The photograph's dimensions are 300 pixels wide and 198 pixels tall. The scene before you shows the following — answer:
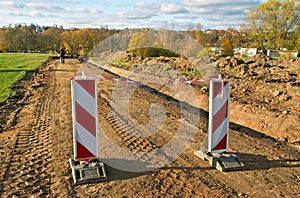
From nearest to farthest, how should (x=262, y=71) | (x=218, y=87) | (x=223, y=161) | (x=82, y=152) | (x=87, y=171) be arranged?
1. (x=87, y=171)
2. (x=82, y=152)
3. (x=223, y=161)
4. (x=218, y=87)
5. (x=262, y=71)

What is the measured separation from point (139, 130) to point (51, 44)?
63921mm

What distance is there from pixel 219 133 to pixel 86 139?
7.62 ft

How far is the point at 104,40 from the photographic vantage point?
4544cm

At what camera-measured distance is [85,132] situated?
4.66 metres

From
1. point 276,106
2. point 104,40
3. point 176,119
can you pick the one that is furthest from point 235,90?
point 104,40

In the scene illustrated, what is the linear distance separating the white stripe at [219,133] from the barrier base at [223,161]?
8.4 inches

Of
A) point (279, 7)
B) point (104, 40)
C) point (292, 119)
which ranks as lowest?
point (292, 119)

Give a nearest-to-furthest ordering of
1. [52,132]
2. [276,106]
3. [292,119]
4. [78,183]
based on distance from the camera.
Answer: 1. [78,183]
2. [52,132]
3. [292,119]
4. [276,106]

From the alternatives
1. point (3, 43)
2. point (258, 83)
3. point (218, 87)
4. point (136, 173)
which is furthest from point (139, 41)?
point (3, 43)

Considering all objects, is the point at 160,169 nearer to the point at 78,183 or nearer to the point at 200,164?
the point at 200,164

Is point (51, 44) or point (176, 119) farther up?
point (51, 44)

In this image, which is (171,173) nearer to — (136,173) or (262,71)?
(136,173)

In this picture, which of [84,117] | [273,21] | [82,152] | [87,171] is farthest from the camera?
[273,21]

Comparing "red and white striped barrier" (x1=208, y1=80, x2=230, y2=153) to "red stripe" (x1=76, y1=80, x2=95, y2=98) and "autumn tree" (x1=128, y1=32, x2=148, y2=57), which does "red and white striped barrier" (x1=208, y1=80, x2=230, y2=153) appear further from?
"autumn tree" (x1=128, y1=32, x2=148, y2=57)
